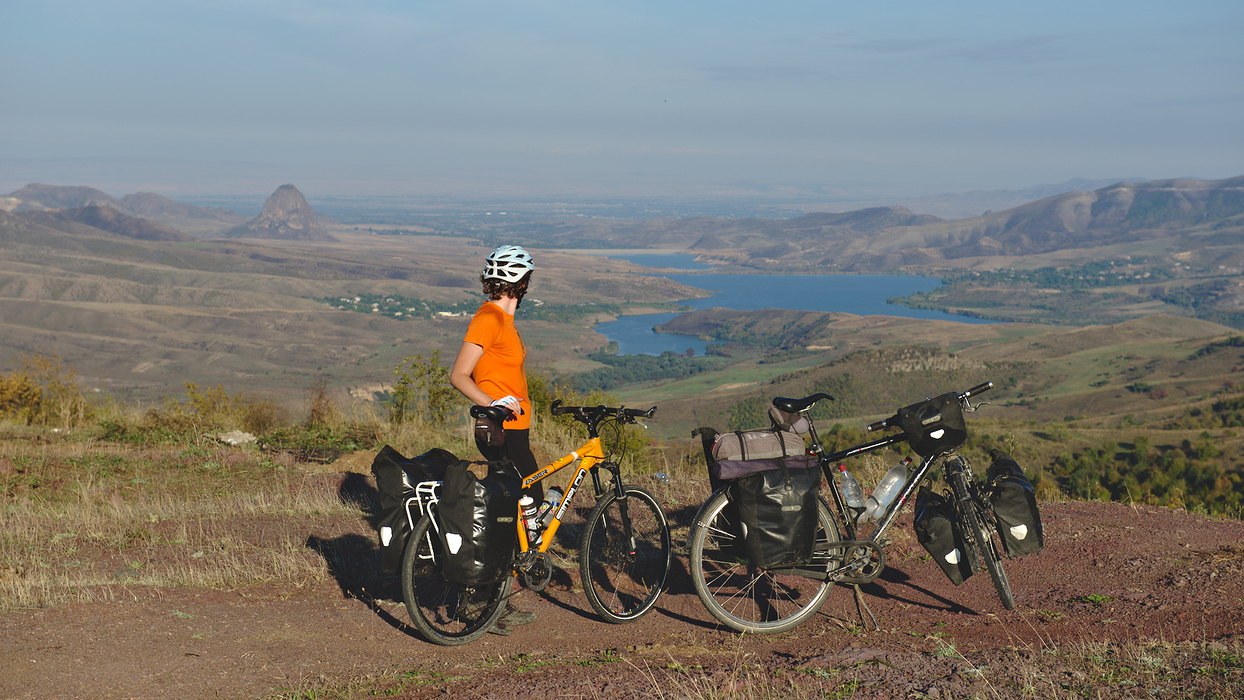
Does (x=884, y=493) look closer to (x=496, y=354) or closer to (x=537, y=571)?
(x=537, y=571)

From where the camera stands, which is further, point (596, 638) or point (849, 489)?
point (849, 489)

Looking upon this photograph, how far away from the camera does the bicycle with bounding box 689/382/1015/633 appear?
4.62 m

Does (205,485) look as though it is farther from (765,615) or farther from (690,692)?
(690,692)

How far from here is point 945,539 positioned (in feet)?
15.8

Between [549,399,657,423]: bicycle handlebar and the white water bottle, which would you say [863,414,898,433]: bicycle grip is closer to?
the white water bottle

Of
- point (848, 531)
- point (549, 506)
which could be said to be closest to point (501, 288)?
point (549, 506)

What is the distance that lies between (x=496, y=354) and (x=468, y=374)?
0.20 metres

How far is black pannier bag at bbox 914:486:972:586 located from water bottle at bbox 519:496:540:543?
2.30 meters

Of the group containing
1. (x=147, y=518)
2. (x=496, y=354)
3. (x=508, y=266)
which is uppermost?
(x=508, y=266)

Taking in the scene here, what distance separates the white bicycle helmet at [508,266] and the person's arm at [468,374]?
439mm

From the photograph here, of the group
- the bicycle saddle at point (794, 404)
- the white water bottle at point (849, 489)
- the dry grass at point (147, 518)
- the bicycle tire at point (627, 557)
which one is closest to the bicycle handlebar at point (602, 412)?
the bicycle tire at point (627, 557)

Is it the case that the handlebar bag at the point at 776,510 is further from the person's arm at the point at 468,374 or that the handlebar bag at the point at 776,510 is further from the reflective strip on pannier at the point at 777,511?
the person's arm at the point at 468,374

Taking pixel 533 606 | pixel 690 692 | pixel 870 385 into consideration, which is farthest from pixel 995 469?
pixel 870 385

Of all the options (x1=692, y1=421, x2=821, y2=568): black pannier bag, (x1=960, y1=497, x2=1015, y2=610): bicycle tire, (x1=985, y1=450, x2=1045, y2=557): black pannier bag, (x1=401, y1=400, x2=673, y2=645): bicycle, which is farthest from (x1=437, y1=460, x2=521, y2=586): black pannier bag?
(x1=985, y1=450, x2=1045, y2=557): black pannier bag
